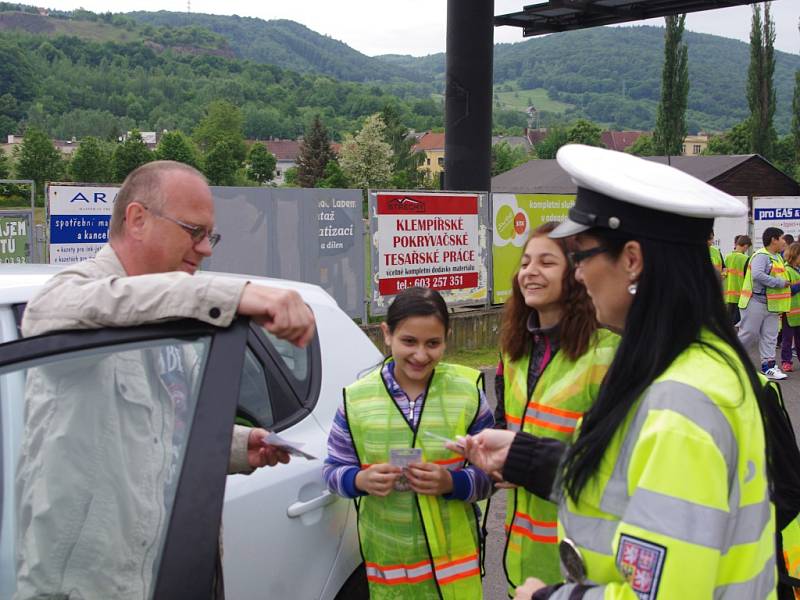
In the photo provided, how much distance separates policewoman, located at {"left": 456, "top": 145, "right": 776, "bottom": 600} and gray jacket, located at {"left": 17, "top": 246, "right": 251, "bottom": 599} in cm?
75

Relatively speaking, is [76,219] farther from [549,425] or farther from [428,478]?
[549,425]

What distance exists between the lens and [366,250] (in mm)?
10945

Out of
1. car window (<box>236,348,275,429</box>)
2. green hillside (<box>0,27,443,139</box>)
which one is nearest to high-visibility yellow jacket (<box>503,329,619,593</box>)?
car window (<box>236,348,275,429</box>)

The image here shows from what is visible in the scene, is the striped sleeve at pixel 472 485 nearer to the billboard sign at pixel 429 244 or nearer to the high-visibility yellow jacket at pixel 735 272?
the billboard sign at pixel 429 244

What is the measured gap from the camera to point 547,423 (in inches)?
105

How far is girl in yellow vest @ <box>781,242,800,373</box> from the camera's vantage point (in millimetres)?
10812

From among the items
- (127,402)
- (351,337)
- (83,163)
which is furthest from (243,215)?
(83,163)

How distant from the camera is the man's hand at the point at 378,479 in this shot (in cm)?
266

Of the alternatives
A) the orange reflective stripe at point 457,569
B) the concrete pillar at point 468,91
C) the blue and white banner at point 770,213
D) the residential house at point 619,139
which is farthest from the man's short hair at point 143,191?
the residential house at point 619,139

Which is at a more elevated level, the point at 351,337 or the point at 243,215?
the point at 243,215

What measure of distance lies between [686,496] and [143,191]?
63.3 inches

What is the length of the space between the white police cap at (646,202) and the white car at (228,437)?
0.74m

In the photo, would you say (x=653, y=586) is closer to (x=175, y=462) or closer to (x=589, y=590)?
(x=589, y=590)

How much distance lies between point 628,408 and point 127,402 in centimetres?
102
